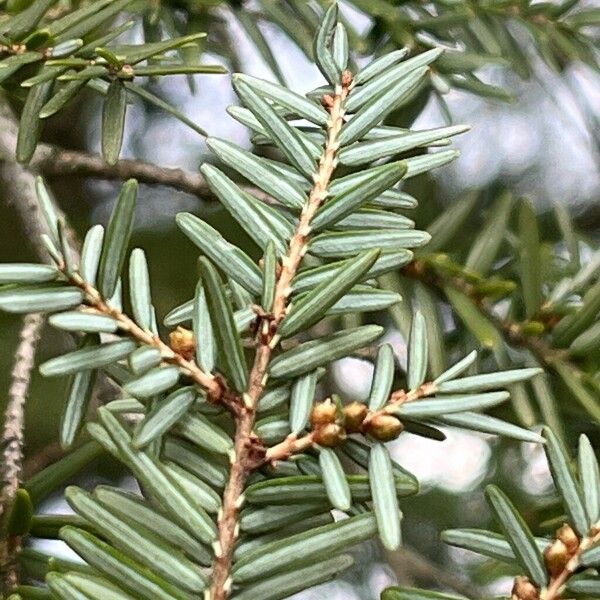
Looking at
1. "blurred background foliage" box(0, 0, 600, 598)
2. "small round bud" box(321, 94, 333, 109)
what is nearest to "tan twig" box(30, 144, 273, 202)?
"blurred background foliage" box(0, 0, 600, 598)

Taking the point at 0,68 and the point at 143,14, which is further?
the point at 143,14

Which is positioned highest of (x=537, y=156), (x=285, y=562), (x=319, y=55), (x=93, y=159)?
(x=537, y=156)

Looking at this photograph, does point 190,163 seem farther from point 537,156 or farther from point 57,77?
point 57,77

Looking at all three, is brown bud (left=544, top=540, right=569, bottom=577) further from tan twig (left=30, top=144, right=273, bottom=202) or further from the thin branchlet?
tan twig (left=30, top=144, right=273, bottom=202)

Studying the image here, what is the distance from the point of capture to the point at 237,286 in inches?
8.3

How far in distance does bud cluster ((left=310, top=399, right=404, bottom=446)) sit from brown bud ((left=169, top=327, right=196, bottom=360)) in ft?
0.09

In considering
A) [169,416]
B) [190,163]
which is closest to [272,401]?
[169,416]

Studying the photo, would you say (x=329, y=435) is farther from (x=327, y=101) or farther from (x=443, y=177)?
(x=443, y=177)

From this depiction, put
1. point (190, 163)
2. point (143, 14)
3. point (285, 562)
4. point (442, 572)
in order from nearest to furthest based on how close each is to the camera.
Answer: point (285, 562)
point (143, 14)
point (442, 572)
point (190, 163)

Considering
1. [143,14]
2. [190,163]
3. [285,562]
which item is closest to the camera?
[285,562]

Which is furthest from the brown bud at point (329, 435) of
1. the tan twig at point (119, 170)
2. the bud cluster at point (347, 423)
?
the tan twig at point (119, 170)

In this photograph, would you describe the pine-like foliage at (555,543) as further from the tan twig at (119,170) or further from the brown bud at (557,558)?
the tan twig at (119,170)

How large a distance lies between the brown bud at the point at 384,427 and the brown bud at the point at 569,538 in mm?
40

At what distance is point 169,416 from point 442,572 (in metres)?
0.31
